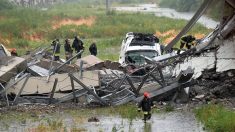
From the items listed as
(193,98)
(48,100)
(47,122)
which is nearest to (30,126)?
(47,122)

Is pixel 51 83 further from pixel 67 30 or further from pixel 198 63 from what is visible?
pixel 67 30

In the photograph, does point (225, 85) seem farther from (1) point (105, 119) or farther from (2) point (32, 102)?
(2) point (32, 102)

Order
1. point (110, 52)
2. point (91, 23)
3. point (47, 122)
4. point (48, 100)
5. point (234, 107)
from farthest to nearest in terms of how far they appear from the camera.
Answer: point (91, 23), point (110, 52), point (48, 100), point (234, 107), point (47, 122)

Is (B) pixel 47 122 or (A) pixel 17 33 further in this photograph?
(A) pixel 17 33

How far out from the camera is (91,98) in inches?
806

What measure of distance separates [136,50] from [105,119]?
9036mm

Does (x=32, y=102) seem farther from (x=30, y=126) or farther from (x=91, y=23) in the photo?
(x=91, y=23)

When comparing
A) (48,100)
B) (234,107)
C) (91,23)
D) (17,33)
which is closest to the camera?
(234,107)

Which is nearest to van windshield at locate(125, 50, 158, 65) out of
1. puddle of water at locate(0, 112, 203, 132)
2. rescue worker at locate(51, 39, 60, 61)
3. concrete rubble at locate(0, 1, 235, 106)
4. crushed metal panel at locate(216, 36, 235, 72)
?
concrete rubble at locate(0, 1, 235, 106)

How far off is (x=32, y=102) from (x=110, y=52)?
67.4 feet

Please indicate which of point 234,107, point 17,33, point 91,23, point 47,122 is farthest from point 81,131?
point 91,23

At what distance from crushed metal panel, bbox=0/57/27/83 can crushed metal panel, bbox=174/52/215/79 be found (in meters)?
6.13

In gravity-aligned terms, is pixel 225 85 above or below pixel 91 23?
above

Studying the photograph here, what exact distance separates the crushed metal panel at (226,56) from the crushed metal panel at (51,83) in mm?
4621
